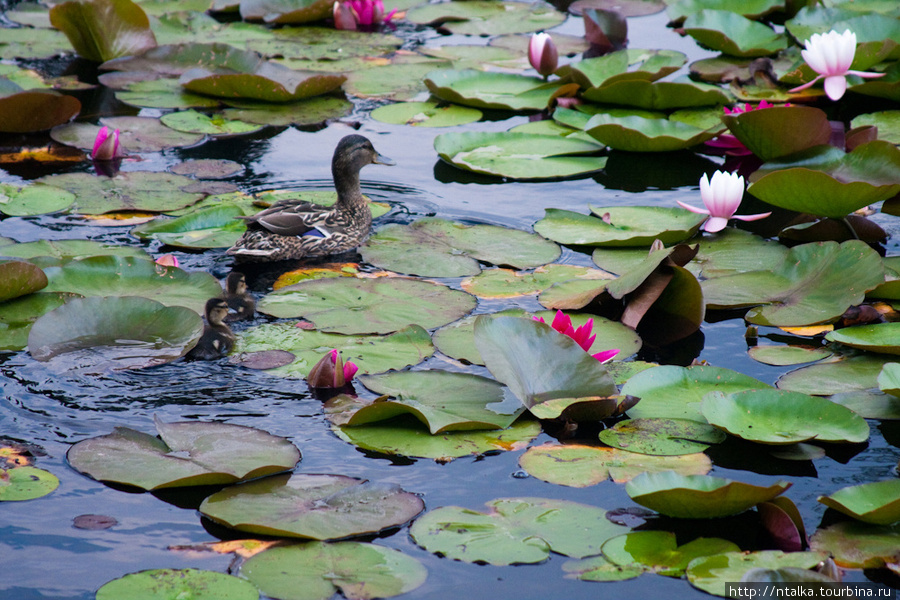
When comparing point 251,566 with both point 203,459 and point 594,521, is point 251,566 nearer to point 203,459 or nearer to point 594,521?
point 203,459

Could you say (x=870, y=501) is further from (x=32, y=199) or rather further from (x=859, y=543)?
(x=32, y=199)

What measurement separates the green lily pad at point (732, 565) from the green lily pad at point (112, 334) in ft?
9.09

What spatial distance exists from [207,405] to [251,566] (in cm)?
127

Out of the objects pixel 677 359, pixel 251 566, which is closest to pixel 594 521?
pixel 251 566

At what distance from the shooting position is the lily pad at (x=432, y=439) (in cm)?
396

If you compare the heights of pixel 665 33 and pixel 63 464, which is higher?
pixel 665 33

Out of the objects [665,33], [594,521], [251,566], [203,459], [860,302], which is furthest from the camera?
[665,33]

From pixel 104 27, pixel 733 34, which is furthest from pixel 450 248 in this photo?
pixel 104 27

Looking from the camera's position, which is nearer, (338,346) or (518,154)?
(338,346)

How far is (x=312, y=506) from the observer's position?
3557 millimetres

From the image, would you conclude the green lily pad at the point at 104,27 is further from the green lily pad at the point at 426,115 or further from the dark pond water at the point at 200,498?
the dark pond water at the point at 200,498

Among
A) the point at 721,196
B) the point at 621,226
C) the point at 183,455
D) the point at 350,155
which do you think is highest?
the point at 350,155

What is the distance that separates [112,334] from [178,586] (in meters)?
2.07

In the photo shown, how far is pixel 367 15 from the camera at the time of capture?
10.8 m
